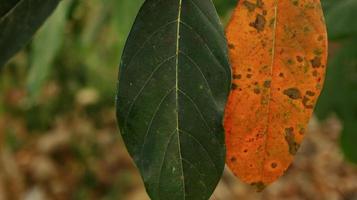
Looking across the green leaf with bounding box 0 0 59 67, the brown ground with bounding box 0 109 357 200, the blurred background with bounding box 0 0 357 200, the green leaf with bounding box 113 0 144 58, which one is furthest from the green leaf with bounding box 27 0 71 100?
the brown ground with bounding box 0 109 357 200

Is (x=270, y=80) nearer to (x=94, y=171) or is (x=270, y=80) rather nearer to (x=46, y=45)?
(x=46, y=45)

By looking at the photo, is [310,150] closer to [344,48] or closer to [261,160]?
[344,48]

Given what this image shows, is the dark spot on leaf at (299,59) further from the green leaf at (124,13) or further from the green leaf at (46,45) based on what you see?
the green leaf at (46,45)

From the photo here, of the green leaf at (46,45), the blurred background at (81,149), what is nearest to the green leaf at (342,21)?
the green leaf at (46,45)

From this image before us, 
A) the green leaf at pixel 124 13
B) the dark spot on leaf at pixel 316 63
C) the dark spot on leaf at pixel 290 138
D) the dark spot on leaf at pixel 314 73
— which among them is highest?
the dark spot on leaf at pixel 316 63

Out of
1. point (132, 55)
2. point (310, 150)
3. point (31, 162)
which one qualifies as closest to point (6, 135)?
point (31, 162)

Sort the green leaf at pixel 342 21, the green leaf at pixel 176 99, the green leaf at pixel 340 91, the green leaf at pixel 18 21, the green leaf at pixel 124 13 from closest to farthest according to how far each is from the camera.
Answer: the green leaf at pixel 176 99
the green leaf at pixel 18 21
the green leaf at pixel 124 13
the green leaf at pixel 342 21
the green leaf at pixel 340 91

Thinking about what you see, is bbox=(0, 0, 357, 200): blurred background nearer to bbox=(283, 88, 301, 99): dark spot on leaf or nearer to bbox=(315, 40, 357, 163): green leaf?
bbox=(315, 40, 357, 163): green leaf
